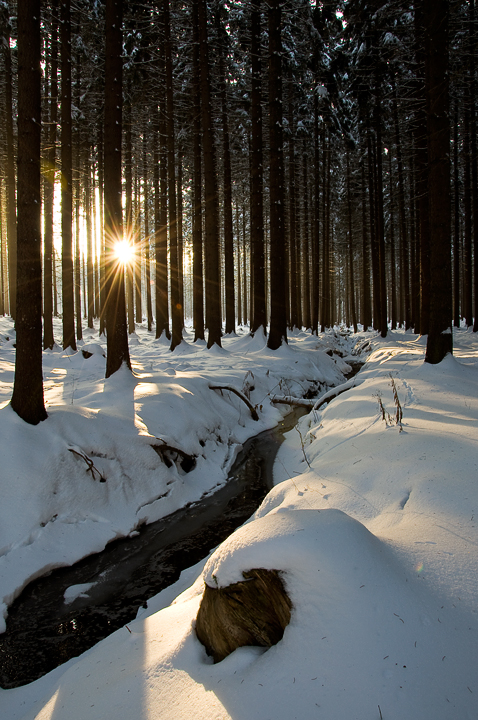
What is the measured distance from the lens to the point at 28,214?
203 inches

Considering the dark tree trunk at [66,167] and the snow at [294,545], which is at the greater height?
the dark tree trunk at [66,167]

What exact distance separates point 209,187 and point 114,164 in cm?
621

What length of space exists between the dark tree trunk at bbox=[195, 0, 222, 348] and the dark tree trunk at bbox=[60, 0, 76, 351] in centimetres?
401

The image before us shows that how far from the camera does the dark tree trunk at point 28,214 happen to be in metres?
5.11

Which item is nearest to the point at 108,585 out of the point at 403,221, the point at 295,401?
the point at 295,401

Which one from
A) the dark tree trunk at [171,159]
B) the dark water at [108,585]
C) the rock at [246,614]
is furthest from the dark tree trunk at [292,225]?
the rock at [246,614]

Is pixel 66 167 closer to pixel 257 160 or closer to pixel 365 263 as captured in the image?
pixel 257 160

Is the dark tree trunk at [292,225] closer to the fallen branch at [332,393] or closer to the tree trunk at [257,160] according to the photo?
the tree trunk at [257,160]

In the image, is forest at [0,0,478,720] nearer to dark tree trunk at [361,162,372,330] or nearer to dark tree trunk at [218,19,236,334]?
dark tree trunk at [218,19,236,334]

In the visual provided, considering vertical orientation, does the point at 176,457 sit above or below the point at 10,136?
below

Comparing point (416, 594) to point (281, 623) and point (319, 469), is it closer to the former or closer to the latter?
point (281, 623)

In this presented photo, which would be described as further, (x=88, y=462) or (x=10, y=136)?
(x=10, y=136)

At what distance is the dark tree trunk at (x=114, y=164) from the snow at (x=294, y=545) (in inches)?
24.0

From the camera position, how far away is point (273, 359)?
12602mm
